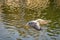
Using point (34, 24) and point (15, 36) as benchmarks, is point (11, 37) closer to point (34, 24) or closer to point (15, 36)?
point (15, 36)

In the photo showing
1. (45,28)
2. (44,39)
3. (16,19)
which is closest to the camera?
(44,39)

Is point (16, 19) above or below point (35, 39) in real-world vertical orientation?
above

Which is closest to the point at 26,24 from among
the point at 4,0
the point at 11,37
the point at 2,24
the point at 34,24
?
the point at 34,24

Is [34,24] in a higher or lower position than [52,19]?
lower

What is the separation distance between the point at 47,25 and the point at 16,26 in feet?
9.37

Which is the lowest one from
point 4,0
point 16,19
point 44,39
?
point 44,39

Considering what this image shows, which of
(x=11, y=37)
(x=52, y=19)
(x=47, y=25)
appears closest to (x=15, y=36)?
(x=11, y=37)

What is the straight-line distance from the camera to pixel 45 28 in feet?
59.9

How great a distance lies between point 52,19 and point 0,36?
7.46 m

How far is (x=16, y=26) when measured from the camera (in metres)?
→ 18.6

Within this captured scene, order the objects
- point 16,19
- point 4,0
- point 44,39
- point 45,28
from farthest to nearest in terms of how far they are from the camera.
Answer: point 4,0
point 16,19
point 45,28
point 44,39

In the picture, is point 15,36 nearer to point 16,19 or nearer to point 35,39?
point 35,39

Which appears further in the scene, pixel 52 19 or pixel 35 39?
pixel 52 19

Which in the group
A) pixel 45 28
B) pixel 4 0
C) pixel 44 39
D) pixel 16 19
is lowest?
pixel 44 39
